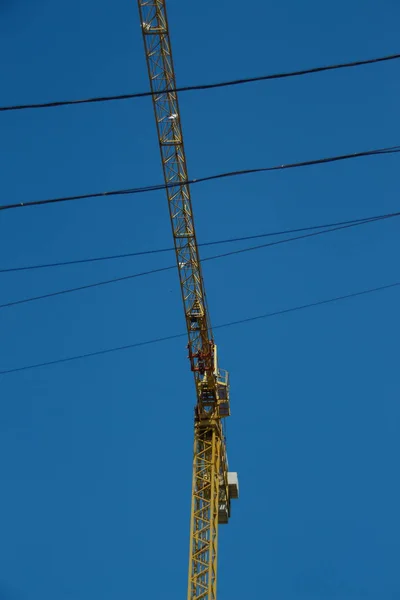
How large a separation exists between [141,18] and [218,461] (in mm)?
22103

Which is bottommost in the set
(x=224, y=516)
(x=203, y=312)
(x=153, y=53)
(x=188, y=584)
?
(x=188, y=584)

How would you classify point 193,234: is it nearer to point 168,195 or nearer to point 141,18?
point 168,195

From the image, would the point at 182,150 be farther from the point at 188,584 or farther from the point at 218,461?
the point at 188,584

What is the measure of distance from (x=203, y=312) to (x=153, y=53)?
12965 mm

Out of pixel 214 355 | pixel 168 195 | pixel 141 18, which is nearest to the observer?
pixel 141 18

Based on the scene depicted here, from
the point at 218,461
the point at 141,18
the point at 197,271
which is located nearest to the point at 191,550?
the point at 218,461

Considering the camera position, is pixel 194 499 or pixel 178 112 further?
pixel 194 499

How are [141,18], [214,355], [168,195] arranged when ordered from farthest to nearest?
[214,355] → [168,195] → [141,18]

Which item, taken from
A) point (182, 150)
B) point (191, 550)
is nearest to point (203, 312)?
point (182, 150)

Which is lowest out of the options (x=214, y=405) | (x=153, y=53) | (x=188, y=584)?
(x=188, y=584)

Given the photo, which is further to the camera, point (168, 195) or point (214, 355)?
point (214, 355)

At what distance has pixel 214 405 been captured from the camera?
4706cm

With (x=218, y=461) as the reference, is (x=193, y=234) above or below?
above

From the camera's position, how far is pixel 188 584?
142 feet
